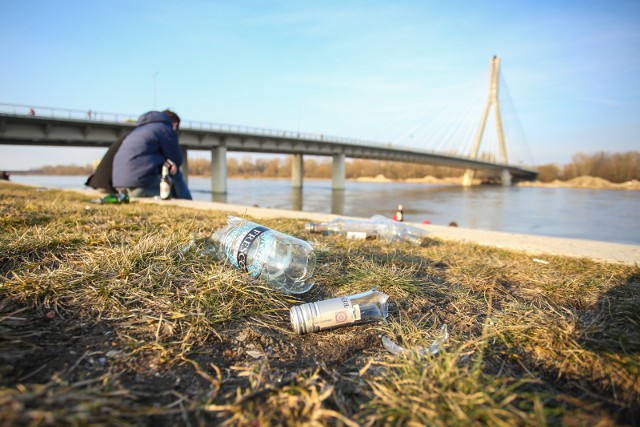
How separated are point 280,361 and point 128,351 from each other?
54 centimetres

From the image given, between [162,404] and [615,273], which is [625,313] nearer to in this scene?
[615,273]

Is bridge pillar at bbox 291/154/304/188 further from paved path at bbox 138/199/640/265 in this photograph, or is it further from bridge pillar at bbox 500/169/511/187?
paved path at bbox 138/199/640/265

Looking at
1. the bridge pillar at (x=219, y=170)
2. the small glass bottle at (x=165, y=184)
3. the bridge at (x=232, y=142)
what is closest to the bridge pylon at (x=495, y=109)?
the bridge at (x=232, y=142)

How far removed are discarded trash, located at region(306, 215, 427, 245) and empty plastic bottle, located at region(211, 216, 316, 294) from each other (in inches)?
51.4

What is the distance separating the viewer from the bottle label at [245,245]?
1831 millimetres

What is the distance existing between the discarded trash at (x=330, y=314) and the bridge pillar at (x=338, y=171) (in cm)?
3832

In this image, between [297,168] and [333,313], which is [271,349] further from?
[297,168]

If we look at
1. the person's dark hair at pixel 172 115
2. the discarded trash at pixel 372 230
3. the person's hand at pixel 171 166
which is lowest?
the discarded trash at pixel 372 230

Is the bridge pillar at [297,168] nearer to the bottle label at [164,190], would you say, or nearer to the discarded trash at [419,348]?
the bottle label at [164,190]

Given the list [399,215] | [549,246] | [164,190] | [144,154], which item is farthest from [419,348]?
[144,154]

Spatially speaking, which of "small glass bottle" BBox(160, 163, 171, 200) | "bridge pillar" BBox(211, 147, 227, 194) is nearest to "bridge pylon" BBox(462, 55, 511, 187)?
"bridge pillar" BBox(211, 147, 227, 194)

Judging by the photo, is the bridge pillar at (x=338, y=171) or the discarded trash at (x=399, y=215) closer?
the discarded trash at (x=399, y=215)

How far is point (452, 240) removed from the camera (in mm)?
3963

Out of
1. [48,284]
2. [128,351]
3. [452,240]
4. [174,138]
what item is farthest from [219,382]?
[174,138]
